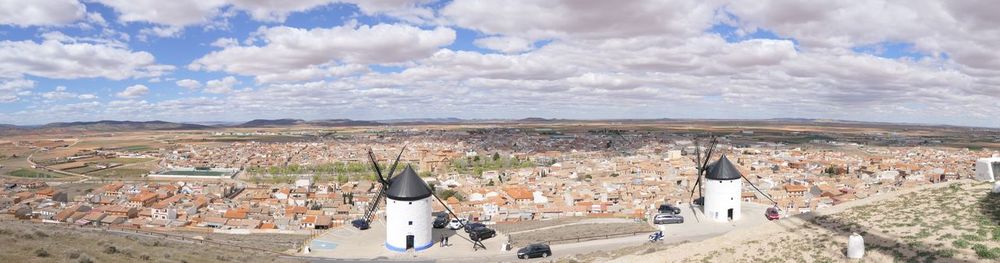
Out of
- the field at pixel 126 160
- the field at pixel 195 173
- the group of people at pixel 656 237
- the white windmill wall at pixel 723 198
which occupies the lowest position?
the field at pixel 195 173

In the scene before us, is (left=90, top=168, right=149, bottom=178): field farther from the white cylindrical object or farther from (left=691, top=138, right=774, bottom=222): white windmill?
the white cylindrical object

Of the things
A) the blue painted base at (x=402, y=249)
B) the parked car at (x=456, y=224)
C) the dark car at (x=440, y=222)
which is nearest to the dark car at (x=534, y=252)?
the blue painted base at (x=402, y=249)

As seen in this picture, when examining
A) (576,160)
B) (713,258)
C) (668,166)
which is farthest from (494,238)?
(576,160)

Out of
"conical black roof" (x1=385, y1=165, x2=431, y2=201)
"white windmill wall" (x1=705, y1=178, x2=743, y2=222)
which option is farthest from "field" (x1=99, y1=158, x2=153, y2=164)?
"white windmill wall" (x1=705, y1=178, x2=743, y2=222)

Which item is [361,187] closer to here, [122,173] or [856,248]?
[122,173]

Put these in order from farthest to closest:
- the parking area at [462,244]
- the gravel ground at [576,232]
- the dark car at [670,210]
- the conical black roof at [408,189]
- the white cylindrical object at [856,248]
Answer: the dark car at [670,210] → the gravel ground at [576,232] → the conical black roof at [408,189] → the parking area at [462,244] → the white cylindrical object at [856,248]

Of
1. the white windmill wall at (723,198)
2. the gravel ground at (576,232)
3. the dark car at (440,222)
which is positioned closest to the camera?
the gravel ground at (576,232)

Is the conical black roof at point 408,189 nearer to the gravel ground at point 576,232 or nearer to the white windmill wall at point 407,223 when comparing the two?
the white windmill wall at point 407,223
